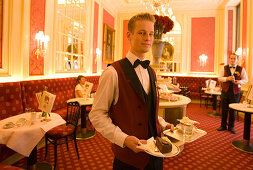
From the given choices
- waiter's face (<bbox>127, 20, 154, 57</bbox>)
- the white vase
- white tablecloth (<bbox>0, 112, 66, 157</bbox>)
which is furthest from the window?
waiter's face (<bbox>127, 20, 154, 57</bbox>)

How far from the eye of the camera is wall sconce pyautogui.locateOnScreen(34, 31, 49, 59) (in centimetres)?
426

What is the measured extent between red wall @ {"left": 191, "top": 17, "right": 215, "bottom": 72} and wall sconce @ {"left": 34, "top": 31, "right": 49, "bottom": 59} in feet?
23.2

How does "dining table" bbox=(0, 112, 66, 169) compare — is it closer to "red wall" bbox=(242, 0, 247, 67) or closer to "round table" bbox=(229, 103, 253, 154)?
"round table" bbox=(229, 103, 253, 154)

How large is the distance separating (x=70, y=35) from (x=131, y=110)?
5327 mm

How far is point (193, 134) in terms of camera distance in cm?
121

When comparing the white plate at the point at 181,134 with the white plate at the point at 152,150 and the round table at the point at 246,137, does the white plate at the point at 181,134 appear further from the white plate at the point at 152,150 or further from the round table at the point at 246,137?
the round table at the point at 246,137

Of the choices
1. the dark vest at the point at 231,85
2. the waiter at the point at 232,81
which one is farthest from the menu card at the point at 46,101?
the dark vest at the point at 231,85

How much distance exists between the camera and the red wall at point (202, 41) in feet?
29.4

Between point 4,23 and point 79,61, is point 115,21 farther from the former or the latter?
point 4,23

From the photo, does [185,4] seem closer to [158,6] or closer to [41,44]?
[158,6]

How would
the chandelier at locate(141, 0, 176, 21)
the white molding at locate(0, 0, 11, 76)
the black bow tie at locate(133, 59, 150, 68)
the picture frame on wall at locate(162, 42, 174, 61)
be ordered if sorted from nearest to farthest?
the black bow tie at locate(133, 59, 150, 68)
the white molding at locate(0, 0, 11, 76)
the chandelier at locate(141, 0, 176, 21)
the picture frame on wall at locate(162, 42, 174, 61)

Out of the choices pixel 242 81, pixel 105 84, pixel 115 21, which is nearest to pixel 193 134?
pixel 105 84

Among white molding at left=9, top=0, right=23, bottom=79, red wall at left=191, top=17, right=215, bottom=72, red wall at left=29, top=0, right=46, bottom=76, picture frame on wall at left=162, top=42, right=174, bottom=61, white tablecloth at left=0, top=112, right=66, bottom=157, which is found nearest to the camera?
white tablecloth at left=0, top=112, right=66, bottom=157

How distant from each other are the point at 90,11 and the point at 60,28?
181 cm
